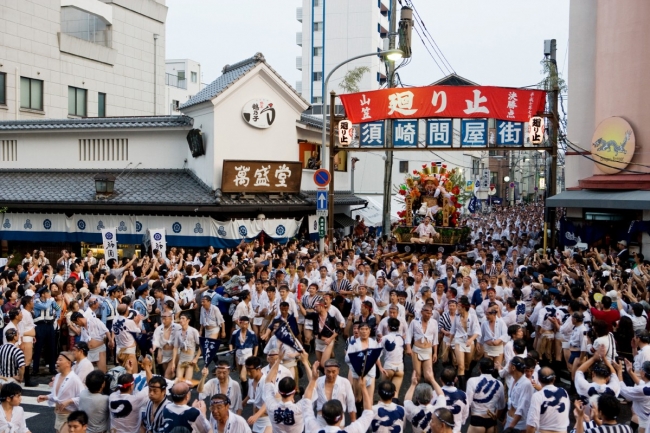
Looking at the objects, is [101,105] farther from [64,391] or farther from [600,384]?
[600,384]

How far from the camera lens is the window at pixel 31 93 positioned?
1308 inches

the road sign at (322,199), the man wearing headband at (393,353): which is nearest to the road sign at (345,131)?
the road sign at (322,199)

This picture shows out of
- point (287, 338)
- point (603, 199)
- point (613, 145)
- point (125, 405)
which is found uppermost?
point (613, 145)

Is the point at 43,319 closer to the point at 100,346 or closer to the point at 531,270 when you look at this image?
the point at 100,346

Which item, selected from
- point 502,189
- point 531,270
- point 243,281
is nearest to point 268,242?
point 243,281

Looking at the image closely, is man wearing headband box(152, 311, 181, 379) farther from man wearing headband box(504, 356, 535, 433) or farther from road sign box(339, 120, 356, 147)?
road sign box(339, 120, 356, 147)

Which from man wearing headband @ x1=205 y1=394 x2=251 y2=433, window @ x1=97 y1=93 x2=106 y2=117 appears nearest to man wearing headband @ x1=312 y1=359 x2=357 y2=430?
man wearing headband @ x1=205 y1=394 x2=251 y2=433

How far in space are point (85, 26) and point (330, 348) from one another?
35.8 m

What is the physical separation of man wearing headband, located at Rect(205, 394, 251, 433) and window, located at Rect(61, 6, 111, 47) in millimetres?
36476

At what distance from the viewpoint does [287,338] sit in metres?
9.16

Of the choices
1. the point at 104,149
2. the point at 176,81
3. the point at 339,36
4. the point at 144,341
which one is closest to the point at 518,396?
the point at 144,341

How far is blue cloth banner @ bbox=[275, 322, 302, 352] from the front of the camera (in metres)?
9.12

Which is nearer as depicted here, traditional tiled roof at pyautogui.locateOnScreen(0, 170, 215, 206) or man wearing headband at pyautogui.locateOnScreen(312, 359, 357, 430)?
man wearing headband at pyautogui.locateOnScreen(312, 359, 357, 430)

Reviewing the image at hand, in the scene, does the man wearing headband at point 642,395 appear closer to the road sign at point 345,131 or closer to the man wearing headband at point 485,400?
the man wearing headband at point 485,400
